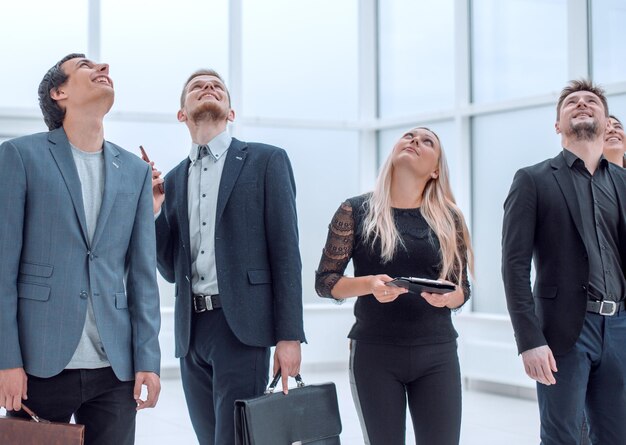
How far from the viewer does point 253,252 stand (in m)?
2.79

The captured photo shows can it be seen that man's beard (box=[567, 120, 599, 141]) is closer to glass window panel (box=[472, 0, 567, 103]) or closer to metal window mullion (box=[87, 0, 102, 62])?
glass window panel (box=[472, 0, 567, 103])

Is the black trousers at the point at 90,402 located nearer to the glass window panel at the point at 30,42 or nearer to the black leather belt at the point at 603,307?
the black leather belt at the point at 603,307

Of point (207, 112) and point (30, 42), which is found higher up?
point (30, 42)

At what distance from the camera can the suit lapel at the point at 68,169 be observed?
233 cm

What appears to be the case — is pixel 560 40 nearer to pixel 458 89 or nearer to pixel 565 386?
pixel 458 89

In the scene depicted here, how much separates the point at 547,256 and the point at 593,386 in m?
0.47

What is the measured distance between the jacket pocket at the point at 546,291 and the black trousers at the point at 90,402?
4.79ft

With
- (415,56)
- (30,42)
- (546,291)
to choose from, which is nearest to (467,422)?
(546,291)

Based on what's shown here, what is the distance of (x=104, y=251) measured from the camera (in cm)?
237

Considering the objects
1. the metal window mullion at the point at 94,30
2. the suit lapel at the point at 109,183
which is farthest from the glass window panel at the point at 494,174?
the suit lapel at the point at 109,183

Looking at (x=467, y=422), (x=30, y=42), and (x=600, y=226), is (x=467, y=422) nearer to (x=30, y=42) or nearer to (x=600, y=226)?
(x=600, y=226)

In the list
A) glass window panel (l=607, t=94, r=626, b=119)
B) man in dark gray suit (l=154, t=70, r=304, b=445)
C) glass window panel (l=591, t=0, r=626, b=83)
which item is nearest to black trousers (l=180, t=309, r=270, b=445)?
man in dark gray suit (l=154, t=70, r=304, b=445)

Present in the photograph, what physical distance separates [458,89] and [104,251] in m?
6.07

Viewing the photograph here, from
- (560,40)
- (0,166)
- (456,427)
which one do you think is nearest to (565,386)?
(456,427)
